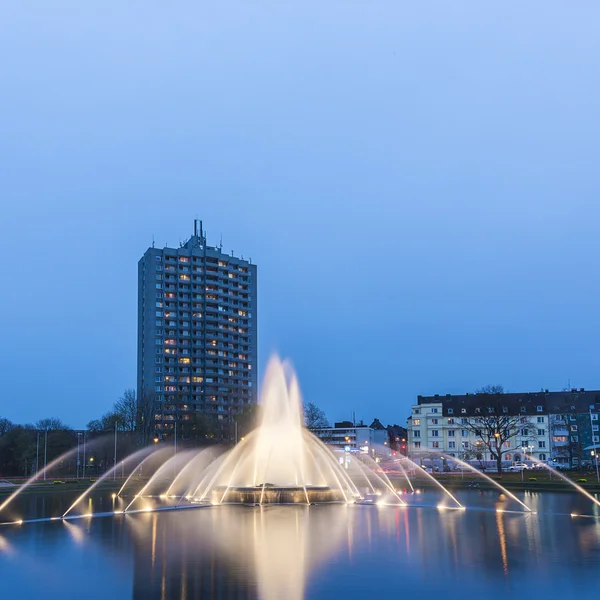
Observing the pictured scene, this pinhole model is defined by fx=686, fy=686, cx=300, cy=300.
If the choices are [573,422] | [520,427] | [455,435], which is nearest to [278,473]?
[520,427]

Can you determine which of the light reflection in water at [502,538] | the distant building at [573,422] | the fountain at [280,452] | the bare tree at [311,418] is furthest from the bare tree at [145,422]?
the light reflection in water at [502,538]

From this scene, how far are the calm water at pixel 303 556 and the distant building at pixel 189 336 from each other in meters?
148

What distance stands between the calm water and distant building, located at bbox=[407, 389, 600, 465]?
108250mm

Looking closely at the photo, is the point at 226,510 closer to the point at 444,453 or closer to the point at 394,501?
the point at 394,501

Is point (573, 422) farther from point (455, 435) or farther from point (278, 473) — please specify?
point (278, 473)

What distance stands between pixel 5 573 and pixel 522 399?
484 ft

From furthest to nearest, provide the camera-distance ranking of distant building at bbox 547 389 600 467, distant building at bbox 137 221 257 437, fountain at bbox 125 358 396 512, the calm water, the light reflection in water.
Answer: distant building at bbox 137 221 257 437
distant building at bbox 547 389 600 467
fountain at bbox 125 358 396 512
the light reflection in water
the calm water

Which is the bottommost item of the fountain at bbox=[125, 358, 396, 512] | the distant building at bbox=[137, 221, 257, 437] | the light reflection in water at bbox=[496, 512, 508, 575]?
the light reflection in water at bbox=[496, 512, 508, 575]

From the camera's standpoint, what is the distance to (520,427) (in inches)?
5527

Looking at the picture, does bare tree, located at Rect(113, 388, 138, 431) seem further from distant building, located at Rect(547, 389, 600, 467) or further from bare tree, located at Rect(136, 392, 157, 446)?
distant building, located at Rect(547, 389, 600, 467)

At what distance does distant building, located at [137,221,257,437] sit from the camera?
184000mm

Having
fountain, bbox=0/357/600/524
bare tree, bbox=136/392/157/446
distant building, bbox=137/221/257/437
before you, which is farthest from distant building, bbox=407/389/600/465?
fountain, bbox=0/357/600/524

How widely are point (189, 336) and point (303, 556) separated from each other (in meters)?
169

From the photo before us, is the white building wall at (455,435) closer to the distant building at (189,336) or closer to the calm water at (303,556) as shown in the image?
the distant building at (189,336)
